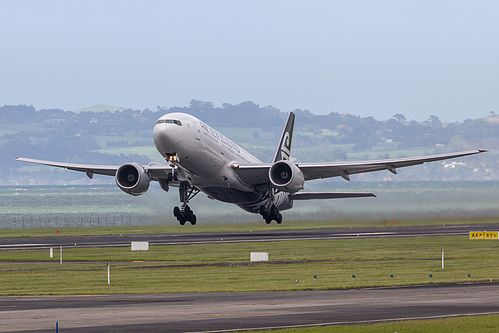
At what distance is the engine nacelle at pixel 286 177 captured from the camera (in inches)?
2324

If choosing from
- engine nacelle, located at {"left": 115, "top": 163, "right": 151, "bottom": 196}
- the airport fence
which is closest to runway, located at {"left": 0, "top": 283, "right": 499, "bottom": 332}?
engine nacelle, located at {"left": 115, "top": 163, "right": 151, "bottom": 196}

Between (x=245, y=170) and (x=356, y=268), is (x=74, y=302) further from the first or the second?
(x=245, y=170)

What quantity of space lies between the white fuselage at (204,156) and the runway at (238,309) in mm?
19264

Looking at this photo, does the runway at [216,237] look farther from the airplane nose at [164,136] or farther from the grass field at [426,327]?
the grass field at [426,327]

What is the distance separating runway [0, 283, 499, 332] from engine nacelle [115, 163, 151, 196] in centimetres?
2433

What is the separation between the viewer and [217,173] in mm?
58781

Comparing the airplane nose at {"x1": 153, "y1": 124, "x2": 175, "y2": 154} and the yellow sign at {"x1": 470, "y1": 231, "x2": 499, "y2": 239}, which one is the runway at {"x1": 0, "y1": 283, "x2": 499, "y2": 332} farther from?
the yellow sign at {"x1": 470, "y1": 231, "x2": 499, "y2": 239}

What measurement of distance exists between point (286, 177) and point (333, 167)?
4.90m

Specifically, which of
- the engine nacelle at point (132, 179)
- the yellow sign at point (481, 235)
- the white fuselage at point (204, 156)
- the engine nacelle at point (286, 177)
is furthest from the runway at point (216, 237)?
the yellow sign at point (481, 235)

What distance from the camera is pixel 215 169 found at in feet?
191

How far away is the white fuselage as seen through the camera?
53062mm

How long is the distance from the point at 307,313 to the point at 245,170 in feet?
109

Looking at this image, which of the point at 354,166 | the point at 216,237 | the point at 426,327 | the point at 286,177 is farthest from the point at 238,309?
the point at 216,237

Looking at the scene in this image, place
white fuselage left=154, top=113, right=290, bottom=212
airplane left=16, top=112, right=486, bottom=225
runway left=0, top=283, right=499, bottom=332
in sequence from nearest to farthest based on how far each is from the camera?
1. runway left=0, top=283, right=499, bottom=332
2. white fuselage left=154, top=113, right=290, bottom=212
3. airplane left=16, top=112, right=486, bottom=225
